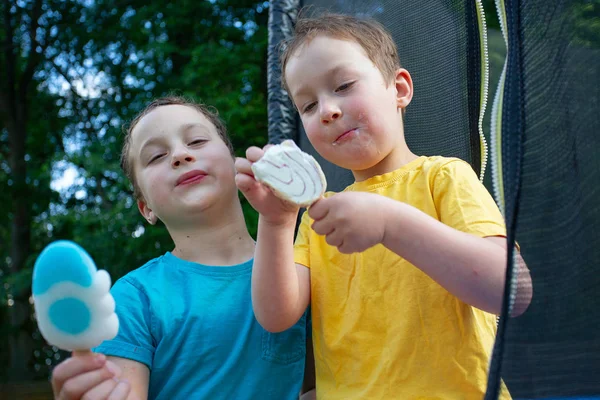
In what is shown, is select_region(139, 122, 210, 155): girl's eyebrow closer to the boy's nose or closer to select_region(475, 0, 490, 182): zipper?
the boy's nose

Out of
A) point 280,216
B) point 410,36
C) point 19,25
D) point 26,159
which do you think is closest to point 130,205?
point 26,159

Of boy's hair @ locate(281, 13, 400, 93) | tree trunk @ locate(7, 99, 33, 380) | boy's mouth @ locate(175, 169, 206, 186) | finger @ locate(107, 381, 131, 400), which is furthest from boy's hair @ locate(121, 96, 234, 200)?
tree trunk @ locate(7, 99, 33, 380)

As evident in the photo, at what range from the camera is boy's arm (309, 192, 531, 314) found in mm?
1073

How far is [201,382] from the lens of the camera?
4.77 ft

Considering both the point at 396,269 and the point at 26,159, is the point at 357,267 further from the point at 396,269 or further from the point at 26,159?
the point at 26,159

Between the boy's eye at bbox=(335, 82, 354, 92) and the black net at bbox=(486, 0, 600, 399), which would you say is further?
the boy's eye at bbox=(335, 82, 354, 92)

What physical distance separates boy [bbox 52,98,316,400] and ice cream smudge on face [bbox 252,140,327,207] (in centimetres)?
50

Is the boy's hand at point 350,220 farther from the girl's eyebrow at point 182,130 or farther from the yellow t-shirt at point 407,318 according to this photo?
the girl's eyebrow at point 182,130

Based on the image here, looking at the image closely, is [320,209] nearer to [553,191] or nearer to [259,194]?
[259,194]

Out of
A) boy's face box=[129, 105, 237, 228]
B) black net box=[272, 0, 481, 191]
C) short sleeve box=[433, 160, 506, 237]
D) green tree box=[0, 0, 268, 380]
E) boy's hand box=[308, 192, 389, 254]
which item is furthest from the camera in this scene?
green tree box=[0, 0, 268, 380]

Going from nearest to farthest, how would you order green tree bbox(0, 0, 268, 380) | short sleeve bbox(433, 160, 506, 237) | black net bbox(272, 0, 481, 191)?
short sleeve bbox(433, 160, 506, 237) < black net bbox(272, 0, 481, 191) < green tree bbox(0, 0, 268, 380)

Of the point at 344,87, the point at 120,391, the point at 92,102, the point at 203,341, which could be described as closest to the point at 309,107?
the point at 344,87

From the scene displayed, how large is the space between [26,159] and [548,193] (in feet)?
31.9

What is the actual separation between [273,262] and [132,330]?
1.28 ft
